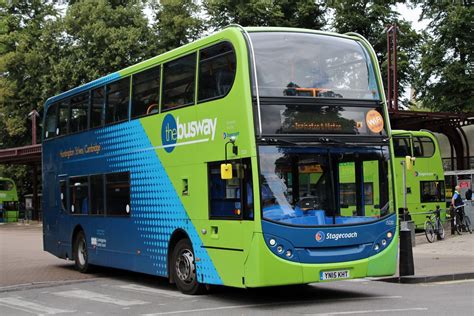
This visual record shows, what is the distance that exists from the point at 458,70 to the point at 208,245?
29159mm

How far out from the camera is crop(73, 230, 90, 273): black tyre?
1675cm

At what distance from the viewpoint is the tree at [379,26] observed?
138 feet

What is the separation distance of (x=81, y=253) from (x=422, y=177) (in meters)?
17.9

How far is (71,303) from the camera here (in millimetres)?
11859

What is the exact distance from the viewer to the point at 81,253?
17031 millimetres

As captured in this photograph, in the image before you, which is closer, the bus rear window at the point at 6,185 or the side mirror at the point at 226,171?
the side mirror at the point at 226,171

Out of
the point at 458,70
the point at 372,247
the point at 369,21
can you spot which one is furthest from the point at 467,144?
the point at 372,247

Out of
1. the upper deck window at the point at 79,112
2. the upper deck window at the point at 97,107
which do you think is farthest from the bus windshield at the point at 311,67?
the upper deck window at the point at 79,112

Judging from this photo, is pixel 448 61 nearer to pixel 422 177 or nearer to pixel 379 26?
pixel 379 26

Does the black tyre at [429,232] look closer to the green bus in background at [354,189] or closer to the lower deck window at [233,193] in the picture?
the green bus in background at [354,189]

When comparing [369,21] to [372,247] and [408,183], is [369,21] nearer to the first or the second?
[408,183]

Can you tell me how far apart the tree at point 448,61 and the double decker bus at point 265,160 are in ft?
88.2

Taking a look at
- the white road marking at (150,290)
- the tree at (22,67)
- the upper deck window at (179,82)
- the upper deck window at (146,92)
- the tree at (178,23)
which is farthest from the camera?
the tree at (22,67)

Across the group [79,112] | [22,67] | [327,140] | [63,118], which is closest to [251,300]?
[327,140]
